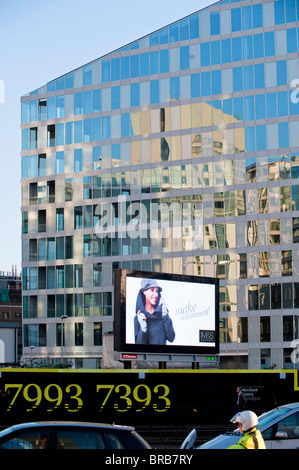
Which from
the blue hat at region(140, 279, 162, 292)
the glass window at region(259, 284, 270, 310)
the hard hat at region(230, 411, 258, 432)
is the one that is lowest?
the hard hat at region(230, 411, 258, 432)

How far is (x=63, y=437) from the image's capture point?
10086 millimetres

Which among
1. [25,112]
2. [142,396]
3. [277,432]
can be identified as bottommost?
[142,396]

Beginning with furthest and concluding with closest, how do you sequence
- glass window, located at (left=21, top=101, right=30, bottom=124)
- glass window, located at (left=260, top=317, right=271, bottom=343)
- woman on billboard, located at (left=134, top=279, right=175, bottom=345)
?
glass window, located at (left=21, top=101, right=30, bottom=124) → glass window, located at (left=260, top=317, right=271, bottom=343) → woman on billboard, located at (left=134, top=279, right=175, bottom=345)

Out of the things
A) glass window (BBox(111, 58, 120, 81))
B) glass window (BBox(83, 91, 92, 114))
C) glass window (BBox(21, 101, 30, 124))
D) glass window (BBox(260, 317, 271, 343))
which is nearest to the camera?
glass window (BBox(260, 317, 271, 343))

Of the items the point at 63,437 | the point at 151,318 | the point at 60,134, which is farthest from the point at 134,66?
the point at 63,437

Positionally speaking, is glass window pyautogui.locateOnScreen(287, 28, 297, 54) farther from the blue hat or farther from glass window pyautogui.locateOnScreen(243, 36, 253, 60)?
the blue hat

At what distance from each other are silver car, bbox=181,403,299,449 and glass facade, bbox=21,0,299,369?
54.0m

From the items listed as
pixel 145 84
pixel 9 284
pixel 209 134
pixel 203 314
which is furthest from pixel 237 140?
pixel 9 284

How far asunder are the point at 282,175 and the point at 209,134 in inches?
335

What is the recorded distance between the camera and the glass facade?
6956 cm

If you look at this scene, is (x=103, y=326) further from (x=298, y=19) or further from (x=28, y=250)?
(x=298, y=19)

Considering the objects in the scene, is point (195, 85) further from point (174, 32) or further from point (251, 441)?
point (251, 441)

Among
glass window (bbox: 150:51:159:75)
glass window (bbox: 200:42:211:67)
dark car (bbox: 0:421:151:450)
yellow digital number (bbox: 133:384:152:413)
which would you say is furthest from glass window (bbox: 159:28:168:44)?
dark car (bbox: 0:421:151:450)

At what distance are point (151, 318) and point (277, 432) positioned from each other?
22.4 m
